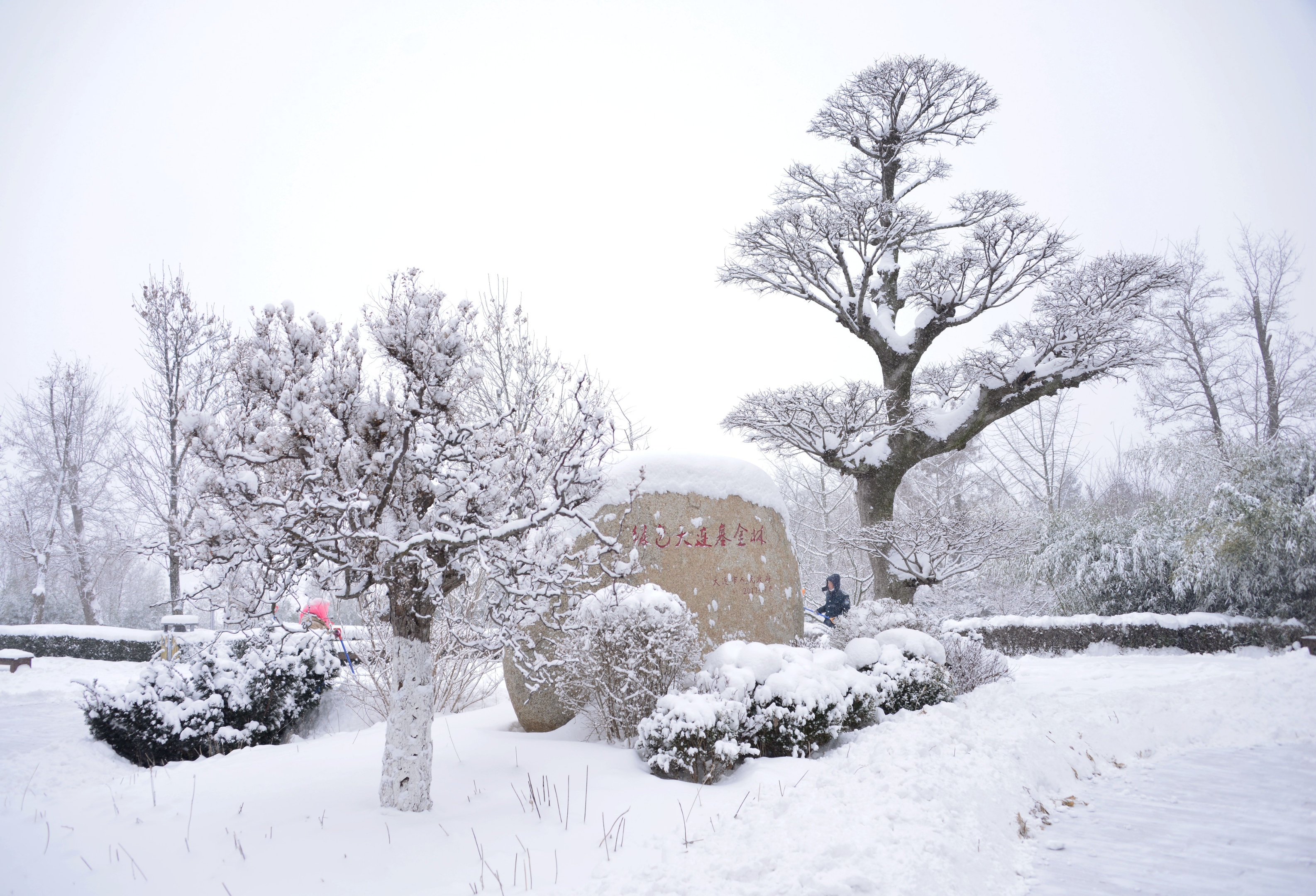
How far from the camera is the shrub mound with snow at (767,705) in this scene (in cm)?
464

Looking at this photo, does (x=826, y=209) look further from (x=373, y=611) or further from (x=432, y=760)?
(x=432, y=760)

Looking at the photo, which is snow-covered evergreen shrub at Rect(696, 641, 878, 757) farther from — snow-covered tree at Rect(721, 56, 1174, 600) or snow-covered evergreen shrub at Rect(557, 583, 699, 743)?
snow-covered tree at Rect(721, 56, 1174, 600)

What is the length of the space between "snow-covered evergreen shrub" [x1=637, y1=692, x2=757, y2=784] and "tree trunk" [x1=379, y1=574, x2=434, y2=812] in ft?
4.96

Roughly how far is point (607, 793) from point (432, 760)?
5.20 feet

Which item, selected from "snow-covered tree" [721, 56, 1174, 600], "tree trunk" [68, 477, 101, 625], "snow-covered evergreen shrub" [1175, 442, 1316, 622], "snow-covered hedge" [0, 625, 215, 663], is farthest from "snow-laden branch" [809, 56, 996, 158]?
"tree trunk" [68, 477, 101, 625]

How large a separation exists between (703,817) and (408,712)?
1.81 m

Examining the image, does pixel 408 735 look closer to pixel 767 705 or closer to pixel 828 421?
pixel 767 705

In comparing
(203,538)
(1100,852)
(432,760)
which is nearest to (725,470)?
(432,760)

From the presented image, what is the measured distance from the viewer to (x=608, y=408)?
3.78 m

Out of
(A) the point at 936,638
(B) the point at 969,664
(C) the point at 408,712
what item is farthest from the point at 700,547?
(B) the point at 969,664

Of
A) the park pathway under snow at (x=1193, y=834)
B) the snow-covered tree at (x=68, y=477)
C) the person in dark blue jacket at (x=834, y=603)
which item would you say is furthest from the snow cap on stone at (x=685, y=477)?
the snow-covered tree at (x=68, y=477)

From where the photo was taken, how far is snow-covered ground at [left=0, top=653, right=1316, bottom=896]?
10.5 feet

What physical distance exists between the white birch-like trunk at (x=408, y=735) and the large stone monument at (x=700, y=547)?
2.02 meters

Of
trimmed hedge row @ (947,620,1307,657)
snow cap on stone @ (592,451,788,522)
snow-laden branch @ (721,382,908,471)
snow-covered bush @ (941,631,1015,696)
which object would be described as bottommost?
trimmed hedge row @ (947,620,1307,657)
